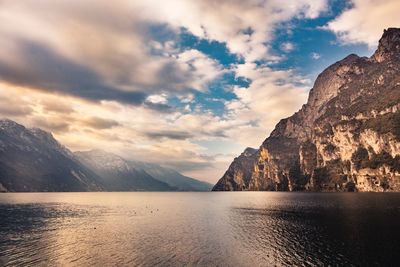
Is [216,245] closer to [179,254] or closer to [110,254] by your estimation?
[179,254]

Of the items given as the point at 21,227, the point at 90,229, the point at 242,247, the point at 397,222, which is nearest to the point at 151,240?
the point at 242,247

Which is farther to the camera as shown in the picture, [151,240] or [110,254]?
[151,240]

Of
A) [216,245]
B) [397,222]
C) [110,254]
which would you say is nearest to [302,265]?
[216,245]

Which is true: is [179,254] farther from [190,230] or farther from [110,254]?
[190,230]

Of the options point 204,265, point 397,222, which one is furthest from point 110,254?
point 397,222

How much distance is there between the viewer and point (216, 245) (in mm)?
64438

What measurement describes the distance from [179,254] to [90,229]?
43.1 metres

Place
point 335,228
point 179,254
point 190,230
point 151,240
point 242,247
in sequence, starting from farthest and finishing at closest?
point 190,230
point 335,228
point 151,240
point 242,247
point 179,254

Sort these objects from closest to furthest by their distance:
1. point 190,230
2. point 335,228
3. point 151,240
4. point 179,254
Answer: point 179,254, point 151,240, point 335,228, point 190,230

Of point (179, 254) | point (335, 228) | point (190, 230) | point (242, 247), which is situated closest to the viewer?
point (179, 254)

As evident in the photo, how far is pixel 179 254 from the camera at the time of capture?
5647cm

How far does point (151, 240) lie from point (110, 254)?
1447 cm

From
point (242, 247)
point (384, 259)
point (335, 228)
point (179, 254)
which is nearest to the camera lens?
point (384, 259)

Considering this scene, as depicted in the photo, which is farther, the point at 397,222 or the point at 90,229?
the point at 90,229
